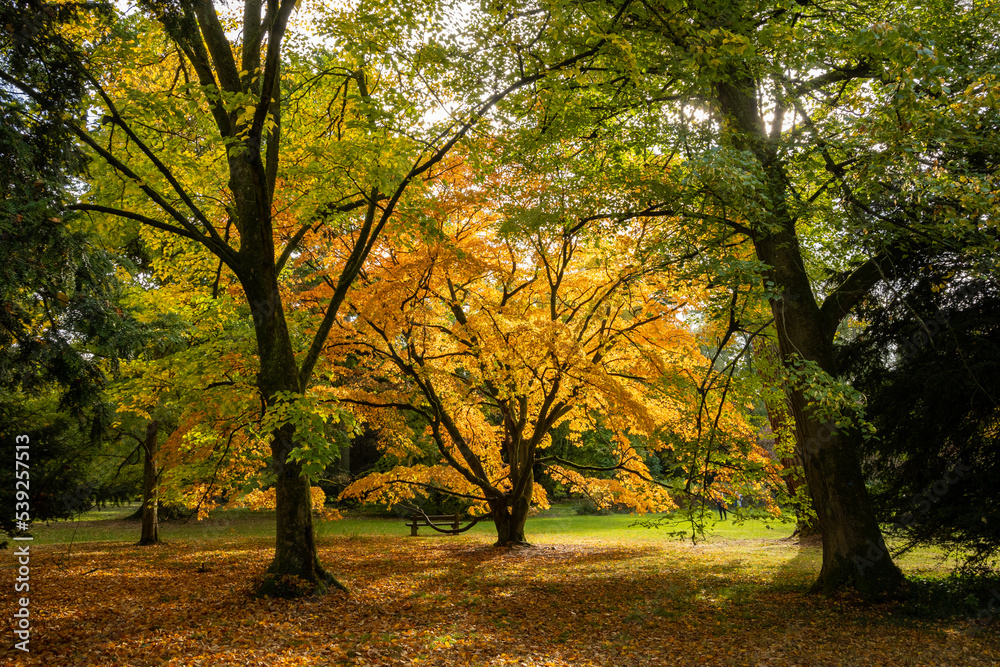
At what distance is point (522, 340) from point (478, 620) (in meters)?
5.25

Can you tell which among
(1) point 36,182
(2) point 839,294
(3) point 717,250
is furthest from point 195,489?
(2) point 839,294

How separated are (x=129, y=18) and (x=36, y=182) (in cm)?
396

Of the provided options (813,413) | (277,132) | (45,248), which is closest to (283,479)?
(45,248)

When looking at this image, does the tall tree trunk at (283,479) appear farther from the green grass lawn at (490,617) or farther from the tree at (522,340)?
the tree at (522,340)

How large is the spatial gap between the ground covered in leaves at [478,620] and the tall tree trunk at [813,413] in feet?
1.57

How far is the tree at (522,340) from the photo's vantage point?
10.6m

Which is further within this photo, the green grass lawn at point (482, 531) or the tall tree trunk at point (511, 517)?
the tall tree trunk at point (511, 517)

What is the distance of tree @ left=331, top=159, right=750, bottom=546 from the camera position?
416 inches

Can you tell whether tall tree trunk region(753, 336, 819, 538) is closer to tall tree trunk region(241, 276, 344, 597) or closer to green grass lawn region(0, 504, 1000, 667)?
green grass lawn region(0, 504, 1000, 667)

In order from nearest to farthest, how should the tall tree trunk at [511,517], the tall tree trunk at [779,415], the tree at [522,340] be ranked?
the tall tree trunk at [779,415] → the tree at [522,340] → the tall tree trunk at [511,517]

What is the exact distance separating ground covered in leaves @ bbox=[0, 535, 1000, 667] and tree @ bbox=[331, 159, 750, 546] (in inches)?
105

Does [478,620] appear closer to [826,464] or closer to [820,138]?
[826,464]

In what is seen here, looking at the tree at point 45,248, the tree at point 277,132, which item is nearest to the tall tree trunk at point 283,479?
the tree at point 277,132

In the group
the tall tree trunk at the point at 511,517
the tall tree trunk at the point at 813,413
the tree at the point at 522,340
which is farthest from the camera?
the tall tree trunk at the point at 511,517
